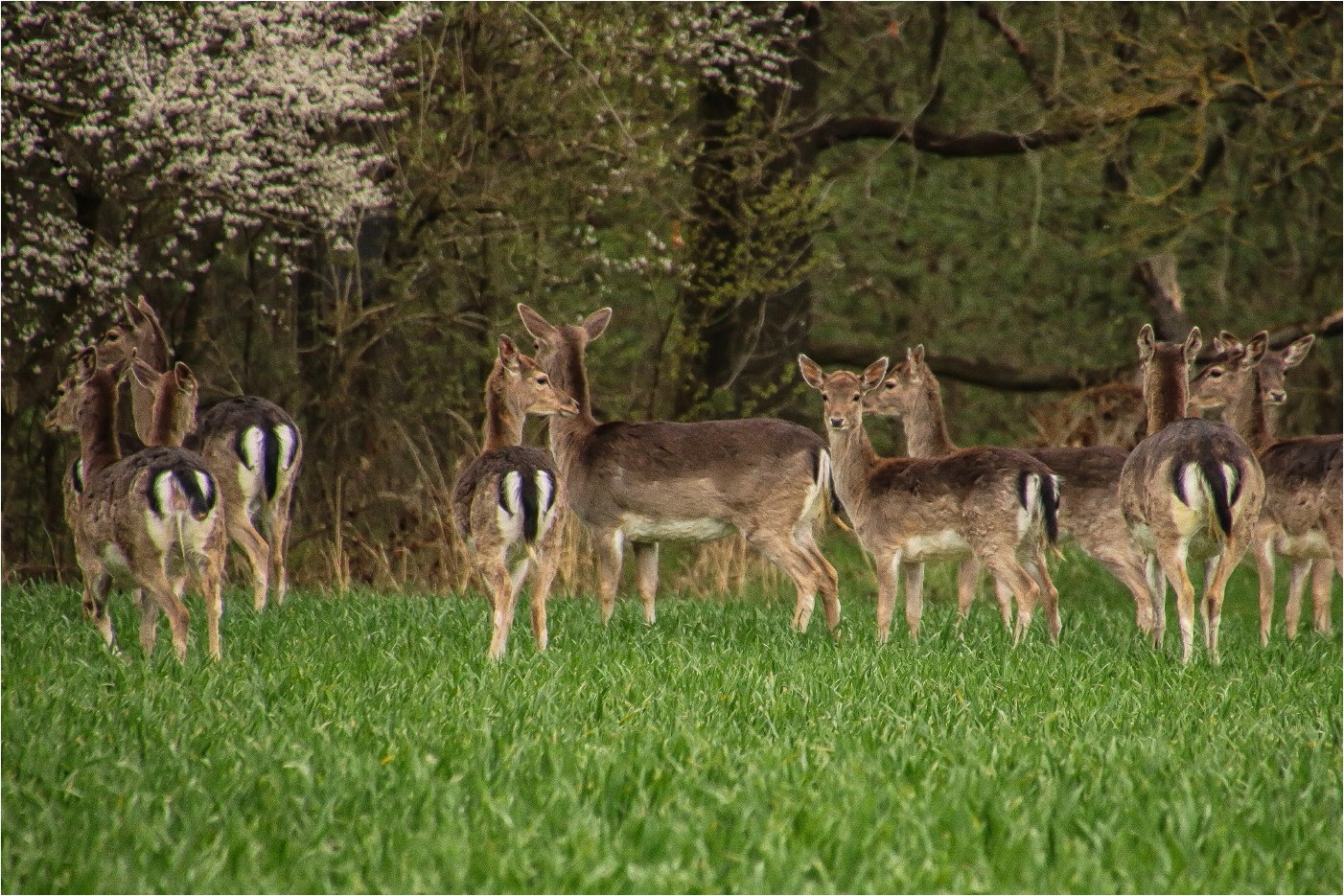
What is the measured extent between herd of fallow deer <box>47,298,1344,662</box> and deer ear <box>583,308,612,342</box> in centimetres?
3

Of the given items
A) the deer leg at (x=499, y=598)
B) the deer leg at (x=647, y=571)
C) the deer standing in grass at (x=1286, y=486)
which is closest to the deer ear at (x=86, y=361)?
the deer leg at (x=499, y=598)

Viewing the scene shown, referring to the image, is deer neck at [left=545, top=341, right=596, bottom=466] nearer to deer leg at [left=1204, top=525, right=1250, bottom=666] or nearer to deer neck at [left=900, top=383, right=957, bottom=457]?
deer neck at [left=900, top=383, right=957, bottom=457]

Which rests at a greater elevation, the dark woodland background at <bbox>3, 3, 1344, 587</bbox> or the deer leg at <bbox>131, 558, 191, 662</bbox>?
the dark woodland background at <bbox>3, 3, 1344, 587</bbox>

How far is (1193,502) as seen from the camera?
8.54 metres

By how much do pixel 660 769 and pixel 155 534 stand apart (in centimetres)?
325

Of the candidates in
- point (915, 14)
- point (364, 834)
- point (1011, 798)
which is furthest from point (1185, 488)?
point (915, 14)

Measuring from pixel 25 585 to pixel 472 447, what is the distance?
142 inches

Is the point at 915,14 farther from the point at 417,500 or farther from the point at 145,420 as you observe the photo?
the point at 145,420

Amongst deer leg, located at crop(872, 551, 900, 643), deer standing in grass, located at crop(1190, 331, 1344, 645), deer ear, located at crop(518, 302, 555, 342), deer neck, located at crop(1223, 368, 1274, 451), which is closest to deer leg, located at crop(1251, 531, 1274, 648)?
deer standing in grass, located at crop(1190, 331, 1344, 645)

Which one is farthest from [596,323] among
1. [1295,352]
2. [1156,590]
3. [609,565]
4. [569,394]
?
[1295,352]

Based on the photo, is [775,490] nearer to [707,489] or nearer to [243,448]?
[707,489]

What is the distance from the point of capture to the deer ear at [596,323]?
438 inches

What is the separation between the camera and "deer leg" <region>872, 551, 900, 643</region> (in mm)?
9172

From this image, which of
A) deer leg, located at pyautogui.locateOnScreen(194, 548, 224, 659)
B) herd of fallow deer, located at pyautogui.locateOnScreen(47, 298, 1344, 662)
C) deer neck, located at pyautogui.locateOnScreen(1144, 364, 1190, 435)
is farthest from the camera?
deer neck, located at pyautogui.locateOnScreen(1144, 364, 1190, 435)
